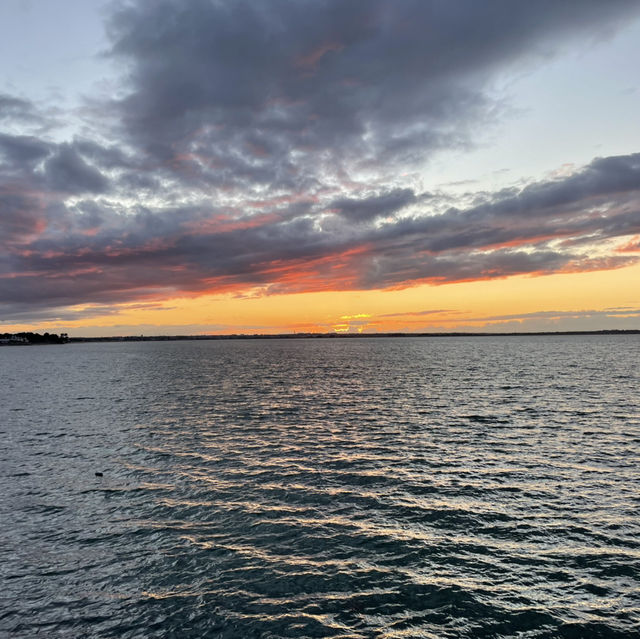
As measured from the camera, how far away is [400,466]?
30.8m

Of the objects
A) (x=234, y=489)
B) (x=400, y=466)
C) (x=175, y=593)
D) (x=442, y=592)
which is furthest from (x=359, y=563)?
(x=400, y=466)

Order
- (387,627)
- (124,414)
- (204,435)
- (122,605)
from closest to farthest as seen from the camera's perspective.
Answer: (387,627), (122,605), (204,435), (124,414)

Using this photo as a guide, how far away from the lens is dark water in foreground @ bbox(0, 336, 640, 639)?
1479 cm

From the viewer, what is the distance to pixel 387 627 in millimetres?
14055

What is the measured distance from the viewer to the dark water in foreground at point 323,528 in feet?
48.5

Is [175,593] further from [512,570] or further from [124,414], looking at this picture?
[124,414]

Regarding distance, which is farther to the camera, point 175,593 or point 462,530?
point 462,530

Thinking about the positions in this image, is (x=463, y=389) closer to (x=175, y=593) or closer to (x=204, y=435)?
(x=204, y=435)

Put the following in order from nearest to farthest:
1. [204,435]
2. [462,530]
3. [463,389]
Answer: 1. [462,530]
2. [204,435]
3. [463,389]

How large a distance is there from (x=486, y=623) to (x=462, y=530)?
6612 mm

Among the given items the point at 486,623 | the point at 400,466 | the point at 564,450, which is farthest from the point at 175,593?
the point at 564,450

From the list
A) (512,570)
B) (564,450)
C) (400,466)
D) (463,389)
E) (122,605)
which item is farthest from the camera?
(463,389)

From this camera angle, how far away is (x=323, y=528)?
21.1 metres

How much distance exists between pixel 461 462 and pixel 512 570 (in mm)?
14538
